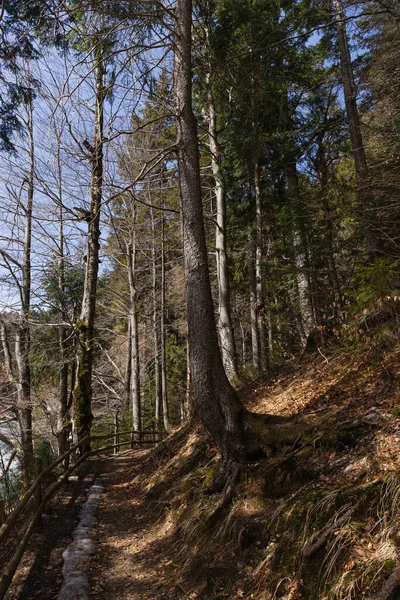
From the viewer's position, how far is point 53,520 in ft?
21.8

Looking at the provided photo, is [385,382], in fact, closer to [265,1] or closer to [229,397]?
[229,397]

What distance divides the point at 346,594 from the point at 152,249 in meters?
16.7

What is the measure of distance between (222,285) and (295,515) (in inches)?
301

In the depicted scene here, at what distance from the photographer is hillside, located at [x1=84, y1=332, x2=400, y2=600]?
300cm

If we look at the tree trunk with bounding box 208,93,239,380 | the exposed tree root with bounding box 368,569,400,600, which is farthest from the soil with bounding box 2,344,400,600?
the tree trunk with bounding box 208,93,239,380

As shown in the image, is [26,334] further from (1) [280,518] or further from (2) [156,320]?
(1) [280,518]

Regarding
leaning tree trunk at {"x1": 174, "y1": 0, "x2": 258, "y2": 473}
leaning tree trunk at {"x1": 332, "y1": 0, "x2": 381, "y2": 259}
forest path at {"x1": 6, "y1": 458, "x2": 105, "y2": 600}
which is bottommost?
forest path at {"x1": 6, "y1": 458, "x2": 105, "y2": 600}

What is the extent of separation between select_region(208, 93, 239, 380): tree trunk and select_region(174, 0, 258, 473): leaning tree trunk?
4.60 metres

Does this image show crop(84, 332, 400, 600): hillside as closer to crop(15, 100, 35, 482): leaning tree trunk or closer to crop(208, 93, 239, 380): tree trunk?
crop(208, 93, 239, 380): tree trunk

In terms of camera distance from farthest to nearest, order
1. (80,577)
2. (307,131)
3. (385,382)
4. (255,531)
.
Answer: (307,131), (385,382), (80,577), (255,531)

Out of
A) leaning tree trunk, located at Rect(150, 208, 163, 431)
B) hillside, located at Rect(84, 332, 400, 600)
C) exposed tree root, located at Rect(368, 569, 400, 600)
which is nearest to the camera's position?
exposed tree root, located at Rect(368, 569, 400, 600)

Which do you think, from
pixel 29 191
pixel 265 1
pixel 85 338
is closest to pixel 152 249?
pixel 29 191

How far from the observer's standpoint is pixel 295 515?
12.1ft

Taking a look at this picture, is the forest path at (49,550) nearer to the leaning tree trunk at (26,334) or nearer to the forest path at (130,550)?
the forest path at (130,550)
